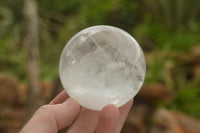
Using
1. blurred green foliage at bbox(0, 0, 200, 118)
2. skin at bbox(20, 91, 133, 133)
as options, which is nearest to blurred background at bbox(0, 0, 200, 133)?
blurred green foliage at bbox(0, 0, 200, 118)

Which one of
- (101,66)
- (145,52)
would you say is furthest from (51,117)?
(145,52)

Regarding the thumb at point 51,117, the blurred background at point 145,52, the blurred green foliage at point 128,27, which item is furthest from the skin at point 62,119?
the blurred green foliage at point 128,27

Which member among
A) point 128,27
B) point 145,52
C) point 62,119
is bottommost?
point 128,27

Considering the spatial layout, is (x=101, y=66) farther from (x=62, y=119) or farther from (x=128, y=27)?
(x=128, y=27)

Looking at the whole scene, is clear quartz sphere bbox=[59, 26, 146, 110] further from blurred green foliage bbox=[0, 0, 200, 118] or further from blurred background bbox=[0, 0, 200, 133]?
blurred green foliage bbox=[0, 0, 200, 118]

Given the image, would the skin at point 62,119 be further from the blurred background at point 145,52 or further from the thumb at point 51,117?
the blurred background at point 145,52

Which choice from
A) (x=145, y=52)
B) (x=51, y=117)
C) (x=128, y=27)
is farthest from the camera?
(x=128, y=27)
